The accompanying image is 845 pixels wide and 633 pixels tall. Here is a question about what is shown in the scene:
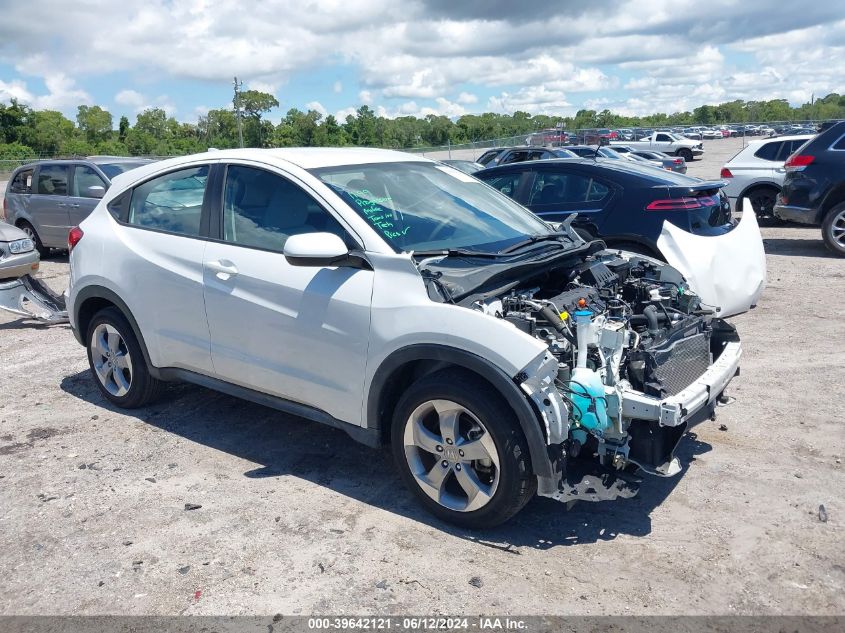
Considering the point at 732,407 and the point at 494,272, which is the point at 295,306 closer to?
the point at 494,272

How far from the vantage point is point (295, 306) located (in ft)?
13.9

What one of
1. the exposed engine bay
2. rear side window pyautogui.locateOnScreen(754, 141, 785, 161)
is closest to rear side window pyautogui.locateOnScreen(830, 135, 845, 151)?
rear side window pyautogui.locateOnScreen(754, 141, 785, 161)

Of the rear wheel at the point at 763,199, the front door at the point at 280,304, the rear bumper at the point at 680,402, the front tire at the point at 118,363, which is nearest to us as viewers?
the rear bumper at the point at 680,402

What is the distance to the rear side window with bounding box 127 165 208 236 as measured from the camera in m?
4.96

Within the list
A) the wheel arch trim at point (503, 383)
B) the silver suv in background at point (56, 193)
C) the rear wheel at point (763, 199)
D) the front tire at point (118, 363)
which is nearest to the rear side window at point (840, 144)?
the rear wheel at point (763, 199)

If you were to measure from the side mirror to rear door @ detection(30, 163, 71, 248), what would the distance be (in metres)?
10.6

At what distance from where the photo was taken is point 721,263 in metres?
5.65

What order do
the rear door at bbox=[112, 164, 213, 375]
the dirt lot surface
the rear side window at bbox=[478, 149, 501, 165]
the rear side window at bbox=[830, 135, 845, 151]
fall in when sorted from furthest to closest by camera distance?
the rear side window at bbox=[478, 149, 501, 165] < the rear side window at bbox=[830, 135, 845, 151] < the rear door at bbox=[112, 164, 213, 375] < the dirt lot surface

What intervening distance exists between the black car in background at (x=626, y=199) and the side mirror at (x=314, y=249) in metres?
3.75

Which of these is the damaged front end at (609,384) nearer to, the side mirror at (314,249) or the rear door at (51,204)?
the side mirror at (314,249)

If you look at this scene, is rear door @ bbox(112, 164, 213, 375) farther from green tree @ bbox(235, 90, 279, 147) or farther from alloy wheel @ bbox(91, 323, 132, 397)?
green tree @ bbox(235, 90, 279, 147)

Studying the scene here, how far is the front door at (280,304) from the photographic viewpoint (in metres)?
4.05

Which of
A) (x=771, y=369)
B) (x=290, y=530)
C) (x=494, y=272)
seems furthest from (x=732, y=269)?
(x=290, y=530)

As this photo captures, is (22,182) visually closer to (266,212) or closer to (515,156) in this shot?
(266,212)
